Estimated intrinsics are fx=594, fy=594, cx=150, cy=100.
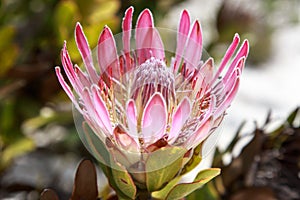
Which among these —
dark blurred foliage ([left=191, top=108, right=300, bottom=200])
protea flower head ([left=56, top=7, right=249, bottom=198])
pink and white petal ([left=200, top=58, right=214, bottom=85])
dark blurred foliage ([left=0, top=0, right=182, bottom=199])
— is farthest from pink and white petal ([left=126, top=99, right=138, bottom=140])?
dark blurred foliage ([left=0, top=0, right=182, bottom=199])

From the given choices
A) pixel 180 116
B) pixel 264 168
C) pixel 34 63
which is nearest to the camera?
pixel 180 116

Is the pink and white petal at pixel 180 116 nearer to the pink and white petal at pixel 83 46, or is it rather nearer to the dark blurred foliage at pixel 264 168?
the pink and white petal at pixel 83 46

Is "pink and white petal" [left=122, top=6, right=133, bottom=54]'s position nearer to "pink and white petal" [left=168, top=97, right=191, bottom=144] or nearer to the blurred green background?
"pink and white petal" [left=168, top=97, right=191, bottom=144]

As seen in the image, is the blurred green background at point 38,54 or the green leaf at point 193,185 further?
the blurred green background at point 38,54

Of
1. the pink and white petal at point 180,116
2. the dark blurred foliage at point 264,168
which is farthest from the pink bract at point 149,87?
the dark blurred foliage at point 264,168

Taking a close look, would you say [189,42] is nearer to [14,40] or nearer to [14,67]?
[14,67]

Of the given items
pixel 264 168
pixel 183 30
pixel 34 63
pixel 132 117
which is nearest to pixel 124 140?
pixel 132 117

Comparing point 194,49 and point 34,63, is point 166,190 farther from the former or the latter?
point 34,63
